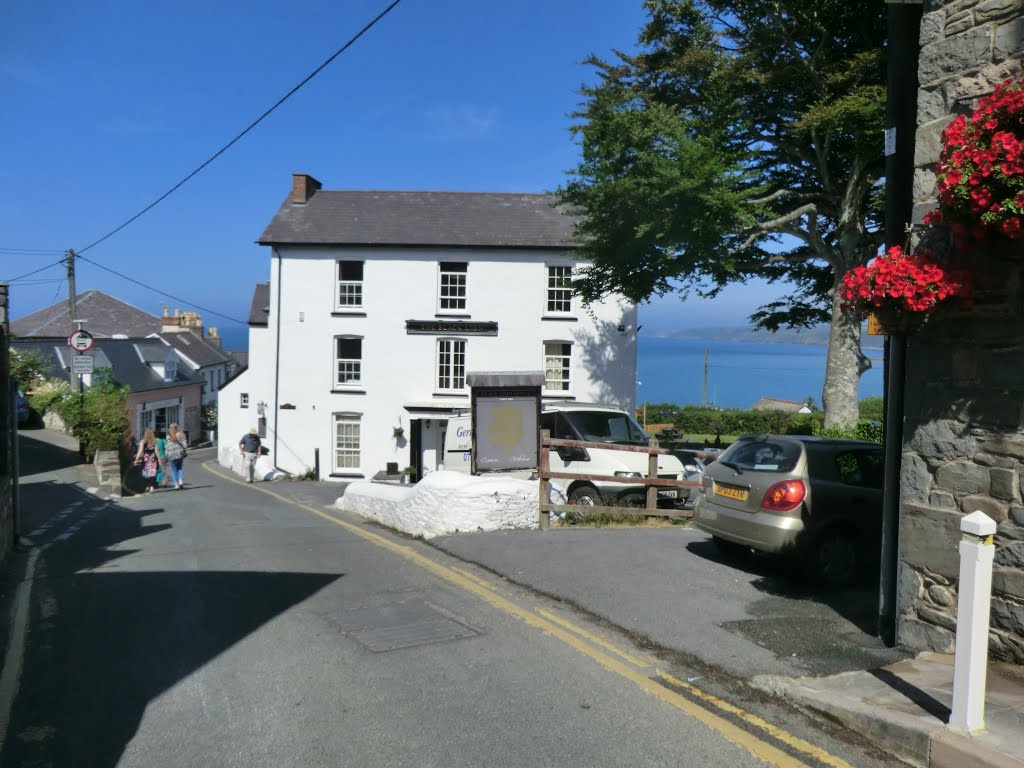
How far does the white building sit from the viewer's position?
104 feet

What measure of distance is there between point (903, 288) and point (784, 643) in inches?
109

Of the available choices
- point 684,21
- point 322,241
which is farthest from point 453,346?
point 684,21

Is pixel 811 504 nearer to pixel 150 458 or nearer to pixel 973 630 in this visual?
pixel 973 630

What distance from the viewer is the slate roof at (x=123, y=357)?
38.5 meters

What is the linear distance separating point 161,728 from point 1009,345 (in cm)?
574

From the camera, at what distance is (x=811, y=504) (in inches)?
305

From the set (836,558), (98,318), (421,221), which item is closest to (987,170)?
(836,558)

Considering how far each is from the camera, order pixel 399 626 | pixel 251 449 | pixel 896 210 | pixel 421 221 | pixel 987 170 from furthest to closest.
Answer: pixel 421 221 < pixel 251 449 < pixel 399 626 < pixel 896 210 < pixel 987 170

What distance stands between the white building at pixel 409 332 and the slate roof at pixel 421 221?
0.09 m

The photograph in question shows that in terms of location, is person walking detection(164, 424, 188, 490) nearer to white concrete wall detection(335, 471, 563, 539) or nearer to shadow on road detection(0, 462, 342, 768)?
shadow on road detection(0, 462, 342, 768)

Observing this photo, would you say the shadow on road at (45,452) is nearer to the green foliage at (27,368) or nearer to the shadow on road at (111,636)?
the green foliage at (27,368)

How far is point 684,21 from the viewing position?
63.2 ft

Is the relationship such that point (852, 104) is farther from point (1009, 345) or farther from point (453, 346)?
point (453, 346)

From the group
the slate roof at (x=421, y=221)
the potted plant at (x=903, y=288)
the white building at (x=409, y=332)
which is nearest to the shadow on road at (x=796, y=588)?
the potted plant at (x=903, y=288)
